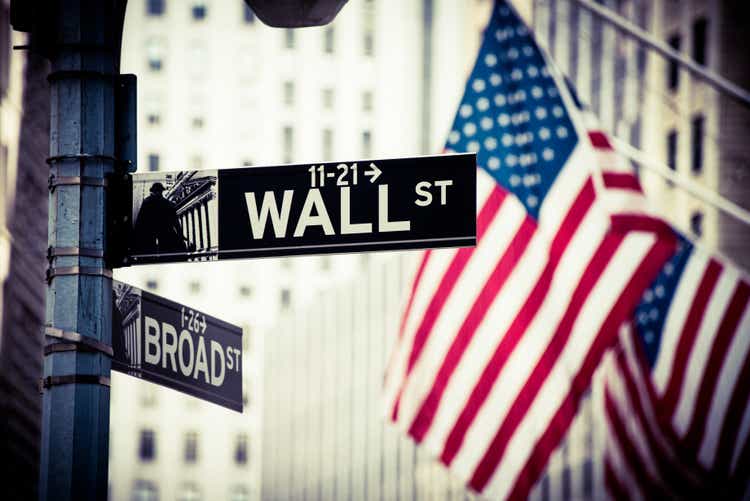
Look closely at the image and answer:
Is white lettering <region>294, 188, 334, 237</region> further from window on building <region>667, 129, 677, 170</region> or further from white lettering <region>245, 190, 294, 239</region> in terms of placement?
window on building <region>667, 129, 677, 170</region>

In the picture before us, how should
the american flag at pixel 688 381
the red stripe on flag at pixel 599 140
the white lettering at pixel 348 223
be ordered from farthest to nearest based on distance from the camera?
the red stripe on flag at pixel 599 140 < the american flag at pixel 688 381 < the white lettering at pixel 348 223

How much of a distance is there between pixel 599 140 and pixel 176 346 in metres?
13.7

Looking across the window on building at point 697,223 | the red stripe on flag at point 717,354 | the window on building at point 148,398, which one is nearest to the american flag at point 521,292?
the red stripe on flag at point 717,354

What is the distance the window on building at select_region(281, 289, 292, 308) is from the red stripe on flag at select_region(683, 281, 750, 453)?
8592cm

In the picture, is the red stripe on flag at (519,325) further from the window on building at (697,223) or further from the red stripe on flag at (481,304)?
the window on building at (697,223)

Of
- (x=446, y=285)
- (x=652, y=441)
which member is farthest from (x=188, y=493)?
(x=446, y=285)

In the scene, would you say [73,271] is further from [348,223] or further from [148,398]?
[148,398]

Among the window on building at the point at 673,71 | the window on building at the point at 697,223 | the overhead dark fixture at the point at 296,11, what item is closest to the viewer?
the overhead dark fixture at the point at 296,11

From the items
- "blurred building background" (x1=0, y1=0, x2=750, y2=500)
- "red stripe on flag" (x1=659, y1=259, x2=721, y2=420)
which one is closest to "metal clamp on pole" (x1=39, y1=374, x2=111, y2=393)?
"red stripe on flag" (x1=659, y1=259, x2=721, y2=420)

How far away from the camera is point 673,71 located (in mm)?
53594

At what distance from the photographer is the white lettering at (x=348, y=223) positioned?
18.5ft

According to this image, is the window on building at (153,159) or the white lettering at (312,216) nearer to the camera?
the white lettering at (312,216)

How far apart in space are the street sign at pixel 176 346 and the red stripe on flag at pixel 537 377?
1193 cm

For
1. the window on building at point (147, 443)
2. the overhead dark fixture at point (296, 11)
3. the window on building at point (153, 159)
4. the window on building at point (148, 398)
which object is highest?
the window on building at point (153, 159)
